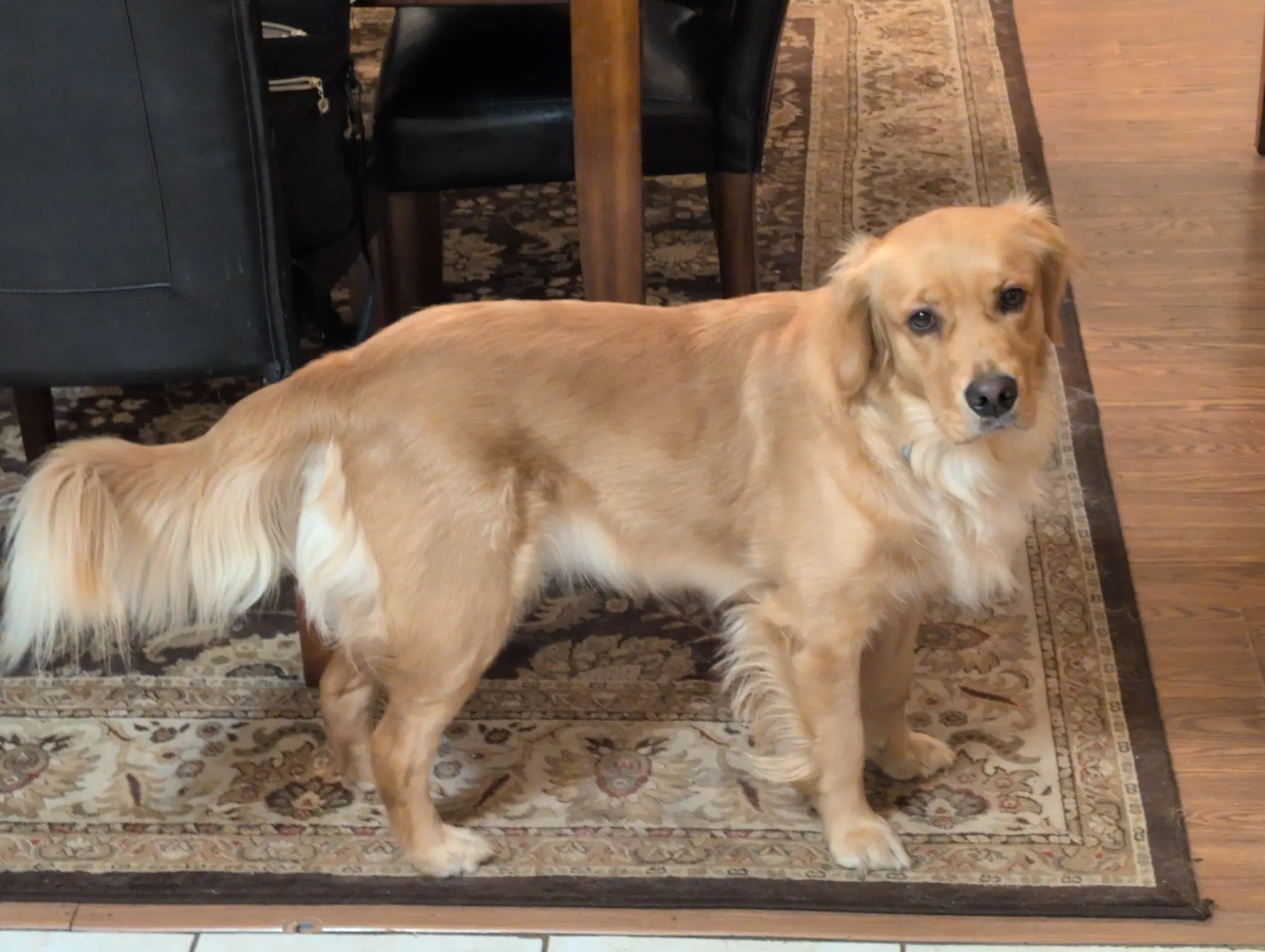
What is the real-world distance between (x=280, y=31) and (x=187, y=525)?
717mm

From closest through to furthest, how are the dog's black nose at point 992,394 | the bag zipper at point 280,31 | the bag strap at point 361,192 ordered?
the dog's black nose at point 992,394, the bag zipper at point 280,31, the bag strap at point 361,192

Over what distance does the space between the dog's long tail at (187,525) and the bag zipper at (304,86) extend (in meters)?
0.53

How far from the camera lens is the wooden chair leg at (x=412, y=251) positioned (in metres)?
2.34

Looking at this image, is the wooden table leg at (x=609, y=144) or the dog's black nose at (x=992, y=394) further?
the wooden table leg at (x=609, y=144)

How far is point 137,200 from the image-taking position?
1.47m

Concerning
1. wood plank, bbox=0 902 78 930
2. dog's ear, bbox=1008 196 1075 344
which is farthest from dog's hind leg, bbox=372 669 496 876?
dog's ear, bbox=1008 196 1075 344

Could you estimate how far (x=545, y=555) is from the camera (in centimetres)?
151

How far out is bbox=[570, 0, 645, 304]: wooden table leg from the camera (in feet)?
5.57

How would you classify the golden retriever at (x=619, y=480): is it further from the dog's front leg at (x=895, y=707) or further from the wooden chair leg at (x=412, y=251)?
the wooden chair leg at (x=412, y=251)

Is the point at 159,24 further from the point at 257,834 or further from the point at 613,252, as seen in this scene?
the point at 257,834

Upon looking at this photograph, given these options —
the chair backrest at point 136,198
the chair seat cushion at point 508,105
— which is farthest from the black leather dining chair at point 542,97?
the chair backrest at point 136,198

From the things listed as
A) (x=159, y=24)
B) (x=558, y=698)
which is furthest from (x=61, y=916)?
(x=159, y=24)

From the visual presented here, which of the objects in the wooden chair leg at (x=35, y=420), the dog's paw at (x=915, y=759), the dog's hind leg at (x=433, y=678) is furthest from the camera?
the wooden chair leg at (x=35, y=420)

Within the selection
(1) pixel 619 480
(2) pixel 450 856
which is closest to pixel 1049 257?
(1) pixel 619 480
